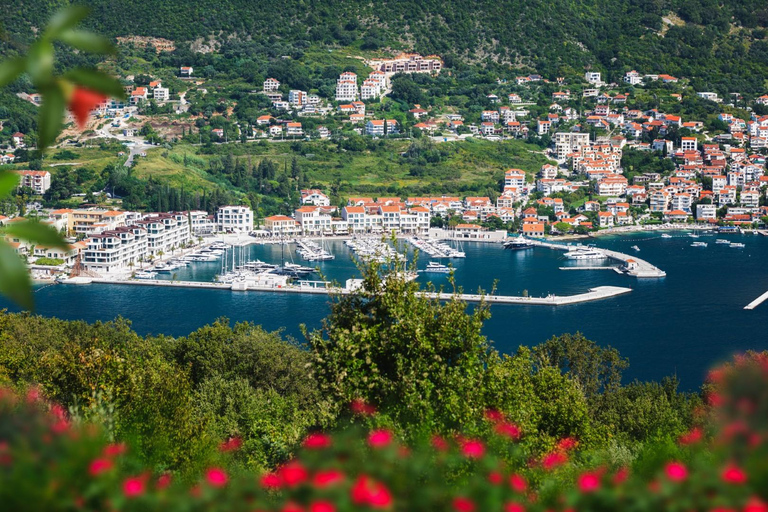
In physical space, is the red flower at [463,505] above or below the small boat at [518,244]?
above

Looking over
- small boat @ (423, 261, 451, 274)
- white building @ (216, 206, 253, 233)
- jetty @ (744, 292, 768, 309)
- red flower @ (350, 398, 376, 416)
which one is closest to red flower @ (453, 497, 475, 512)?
red flower @ (350, 398, 376, 416)

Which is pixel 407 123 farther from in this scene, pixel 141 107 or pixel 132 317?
pixel 132 317

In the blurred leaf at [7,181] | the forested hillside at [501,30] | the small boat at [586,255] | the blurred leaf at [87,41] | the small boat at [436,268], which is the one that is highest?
the forested hillside at [501,30]

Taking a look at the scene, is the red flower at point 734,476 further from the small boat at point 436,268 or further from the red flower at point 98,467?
the small boat at point 436,268

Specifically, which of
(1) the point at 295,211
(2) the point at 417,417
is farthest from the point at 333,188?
(2) the point at 417,417

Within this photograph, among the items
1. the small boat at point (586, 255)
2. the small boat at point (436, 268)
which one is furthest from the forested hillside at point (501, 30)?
the small boat at point (436, 268)
